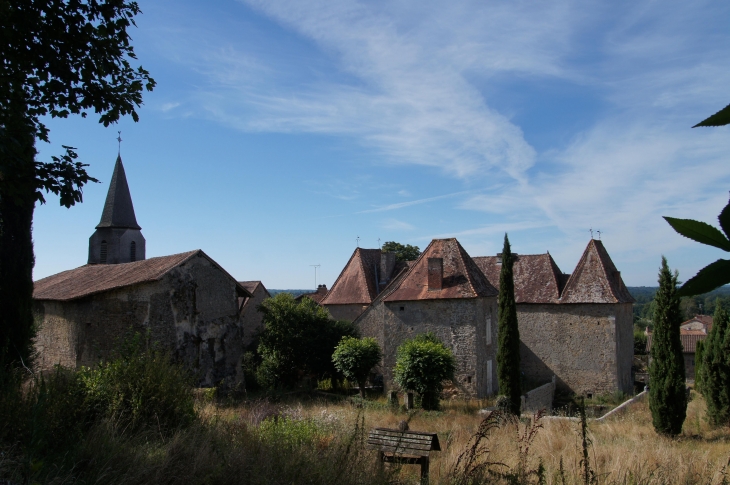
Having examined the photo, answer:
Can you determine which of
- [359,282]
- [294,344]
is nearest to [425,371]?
[294,344]

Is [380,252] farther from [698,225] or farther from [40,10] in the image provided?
[698,225]

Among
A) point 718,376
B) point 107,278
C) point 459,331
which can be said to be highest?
point 107,278

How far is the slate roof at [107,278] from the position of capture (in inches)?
734

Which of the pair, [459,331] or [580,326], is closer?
[459,331]

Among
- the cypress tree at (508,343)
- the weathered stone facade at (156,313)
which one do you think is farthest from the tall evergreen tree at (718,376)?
the weathered stone facade at (156,313)

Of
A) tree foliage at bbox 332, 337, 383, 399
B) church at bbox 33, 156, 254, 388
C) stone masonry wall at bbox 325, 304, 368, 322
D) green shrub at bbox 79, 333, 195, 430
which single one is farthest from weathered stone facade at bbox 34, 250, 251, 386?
green shrub at bbox 79, 333, 195, 430

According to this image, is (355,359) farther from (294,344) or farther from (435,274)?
(435,274)

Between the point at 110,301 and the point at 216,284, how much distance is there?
3.72 metres

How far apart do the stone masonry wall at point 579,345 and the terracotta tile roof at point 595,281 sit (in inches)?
16.9

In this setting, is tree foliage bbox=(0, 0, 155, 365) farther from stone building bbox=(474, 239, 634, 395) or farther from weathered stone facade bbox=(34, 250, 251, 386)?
stone building bbox=(474, 239, 634, 395)

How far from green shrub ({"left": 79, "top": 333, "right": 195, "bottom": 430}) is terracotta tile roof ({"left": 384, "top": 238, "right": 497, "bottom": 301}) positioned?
17.9m

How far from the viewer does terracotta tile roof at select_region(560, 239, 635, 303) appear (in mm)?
30016

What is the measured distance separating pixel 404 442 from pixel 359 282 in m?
25.6

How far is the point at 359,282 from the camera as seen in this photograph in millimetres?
31938
